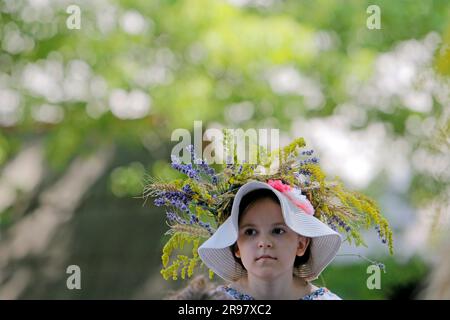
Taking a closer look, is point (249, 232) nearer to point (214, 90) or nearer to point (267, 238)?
point (267, 238)

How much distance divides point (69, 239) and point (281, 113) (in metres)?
3.31

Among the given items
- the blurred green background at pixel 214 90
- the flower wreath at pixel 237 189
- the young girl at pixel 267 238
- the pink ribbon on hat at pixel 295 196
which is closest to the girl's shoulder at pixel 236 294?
the young girl at pixel 267 238

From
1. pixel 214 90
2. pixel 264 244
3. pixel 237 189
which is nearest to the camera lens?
pixel 264 244

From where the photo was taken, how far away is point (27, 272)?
9523 millimetres

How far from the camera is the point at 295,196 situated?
2379 millimetres

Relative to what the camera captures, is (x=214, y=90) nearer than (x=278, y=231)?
No

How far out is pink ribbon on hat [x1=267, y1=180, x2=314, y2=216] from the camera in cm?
237

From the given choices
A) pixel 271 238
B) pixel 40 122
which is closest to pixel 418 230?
pixel 40 122

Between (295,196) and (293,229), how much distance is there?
4.6 inches

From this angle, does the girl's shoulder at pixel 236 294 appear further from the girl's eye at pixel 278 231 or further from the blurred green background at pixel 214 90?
the blurred green background at pixel 214 90

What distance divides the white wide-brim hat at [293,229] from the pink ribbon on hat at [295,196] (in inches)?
0.5

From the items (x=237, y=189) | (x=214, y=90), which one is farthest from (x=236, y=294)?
(x=214, y=90)

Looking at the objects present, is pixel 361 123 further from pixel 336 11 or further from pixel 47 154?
pixel 47 154
